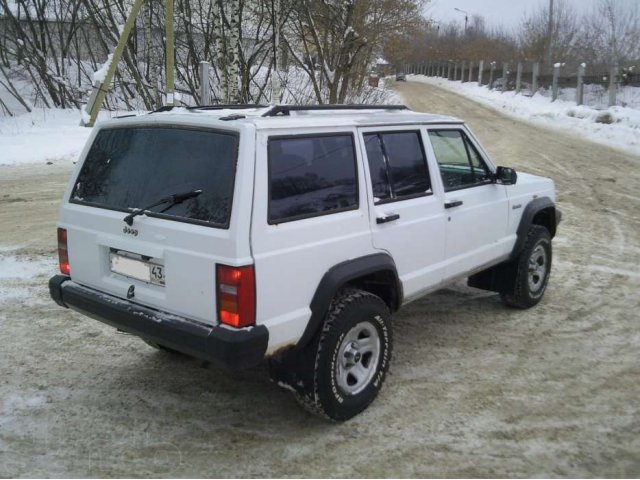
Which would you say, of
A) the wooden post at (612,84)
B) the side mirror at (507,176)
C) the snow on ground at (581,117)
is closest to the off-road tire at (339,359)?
the side mirror at (507,176)

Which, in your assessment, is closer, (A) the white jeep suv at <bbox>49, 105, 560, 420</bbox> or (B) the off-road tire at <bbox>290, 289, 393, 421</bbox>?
(A) the white jeep suv at <bbox>49, 105, 560, 420</bbox>

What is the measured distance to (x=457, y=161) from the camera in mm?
4664

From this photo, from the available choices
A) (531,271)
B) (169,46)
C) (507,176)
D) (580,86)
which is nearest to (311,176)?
(507,176)

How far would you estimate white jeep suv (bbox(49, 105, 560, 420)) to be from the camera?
2.91m

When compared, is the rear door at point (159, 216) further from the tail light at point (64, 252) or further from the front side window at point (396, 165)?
the front side window at point (396, 165)

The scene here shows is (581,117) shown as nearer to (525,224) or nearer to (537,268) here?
(537,268)

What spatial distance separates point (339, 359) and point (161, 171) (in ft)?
4.90

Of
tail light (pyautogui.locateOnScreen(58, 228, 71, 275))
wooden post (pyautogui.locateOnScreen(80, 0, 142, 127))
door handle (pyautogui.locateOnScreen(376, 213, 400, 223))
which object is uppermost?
wooden post (pyautogui.locateOnScreen(80, 0, 142, 127))

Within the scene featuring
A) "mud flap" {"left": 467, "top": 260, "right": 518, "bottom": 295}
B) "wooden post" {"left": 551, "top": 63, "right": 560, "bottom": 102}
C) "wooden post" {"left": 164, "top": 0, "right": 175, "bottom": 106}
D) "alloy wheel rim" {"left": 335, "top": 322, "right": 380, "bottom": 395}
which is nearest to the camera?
"alloy wheel rim" {"left": 335, "top": 322, "right": 380, "bottom": 395}

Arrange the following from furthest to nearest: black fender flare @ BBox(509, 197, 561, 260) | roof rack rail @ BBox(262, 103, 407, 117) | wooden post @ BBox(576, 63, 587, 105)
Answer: wooden post @ BBox(576, 63, 587, 105) → black fender flare @ BBox(509, 197, 561, 260) → roof rack rail @ BBox(262, 103, 407, 117)

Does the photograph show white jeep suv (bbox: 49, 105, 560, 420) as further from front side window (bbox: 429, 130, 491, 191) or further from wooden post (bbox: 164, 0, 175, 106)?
wooden post (bbox: 164, 0, 175, 106)

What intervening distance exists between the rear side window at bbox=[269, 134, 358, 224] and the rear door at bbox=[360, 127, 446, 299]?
0.18 meters

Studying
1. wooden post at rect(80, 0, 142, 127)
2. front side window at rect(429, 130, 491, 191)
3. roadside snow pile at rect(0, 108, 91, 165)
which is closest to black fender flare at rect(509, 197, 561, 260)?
front side window at rect(429, 130, 491, 191)

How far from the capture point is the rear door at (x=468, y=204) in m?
4.29
